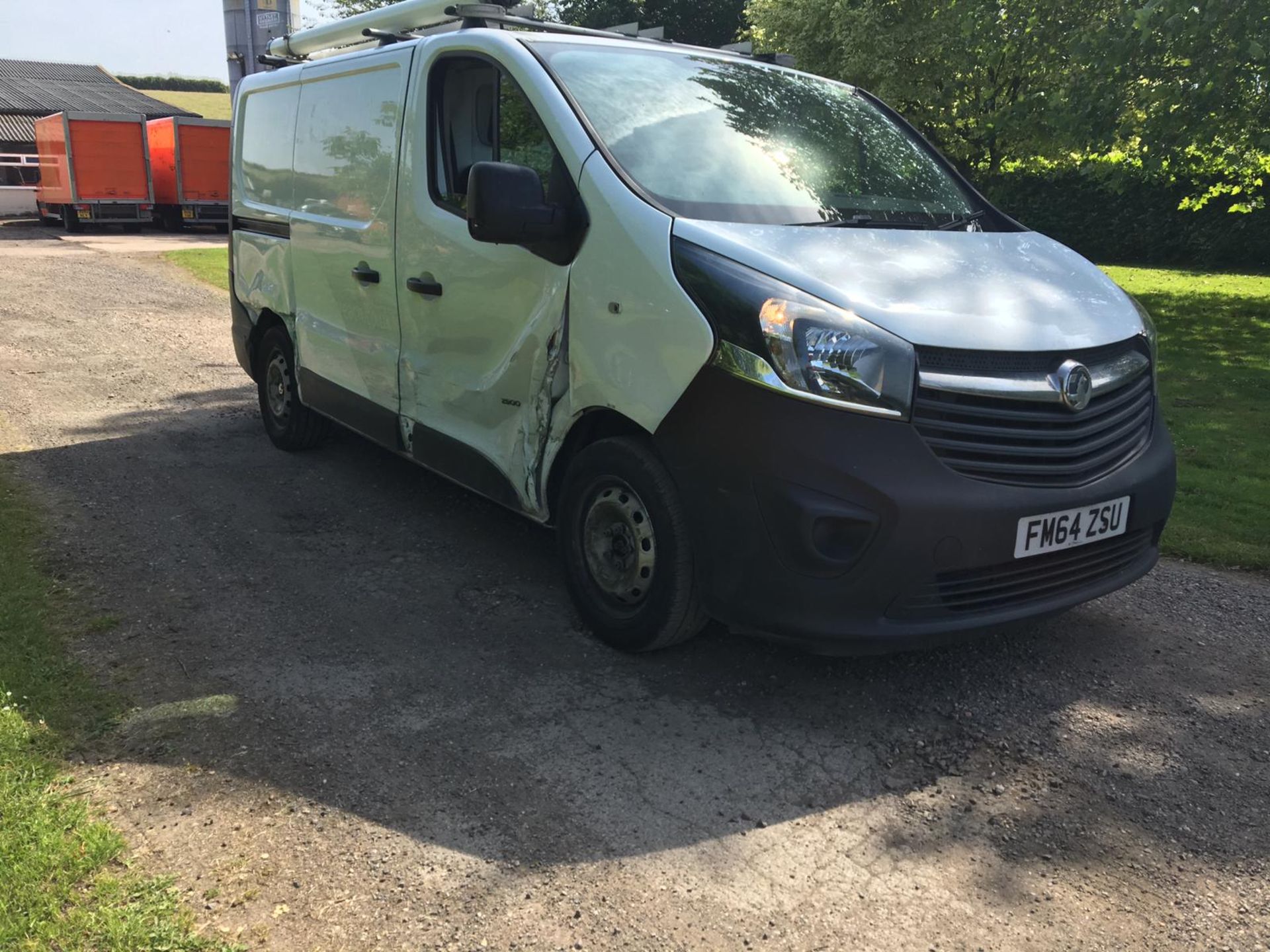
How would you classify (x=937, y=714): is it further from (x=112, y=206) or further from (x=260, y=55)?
(x=112, y=206)

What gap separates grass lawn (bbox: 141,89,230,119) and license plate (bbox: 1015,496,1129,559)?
64.0m

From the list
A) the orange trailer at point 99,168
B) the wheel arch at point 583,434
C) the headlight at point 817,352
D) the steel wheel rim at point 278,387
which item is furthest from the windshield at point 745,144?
the orange trailer at point 99,168

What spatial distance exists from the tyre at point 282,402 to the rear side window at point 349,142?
3.23 ft

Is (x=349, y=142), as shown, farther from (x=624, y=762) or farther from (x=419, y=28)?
(x=624, y=762)

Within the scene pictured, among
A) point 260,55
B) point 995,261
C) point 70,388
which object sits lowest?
point 70,388

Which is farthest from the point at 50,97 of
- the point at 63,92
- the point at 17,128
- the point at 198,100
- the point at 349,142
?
the point at 349,142

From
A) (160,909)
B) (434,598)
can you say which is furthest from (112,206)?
(160,909)

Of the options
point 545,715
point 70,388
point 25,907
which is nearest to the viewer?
point 25,907

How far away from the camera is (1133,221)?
2453 centimetres

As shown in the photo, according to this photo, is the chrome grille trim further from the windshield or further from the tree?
the tree

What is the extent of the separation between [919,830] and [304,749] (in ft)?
5.92

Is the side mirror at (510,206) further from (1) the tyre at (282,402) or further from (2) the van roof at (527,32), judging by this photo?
(1) the tyre at (282,402)

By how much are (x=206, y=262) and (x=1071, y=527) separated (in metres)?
18.5

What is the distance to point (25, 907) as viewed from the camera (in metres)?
2.49
